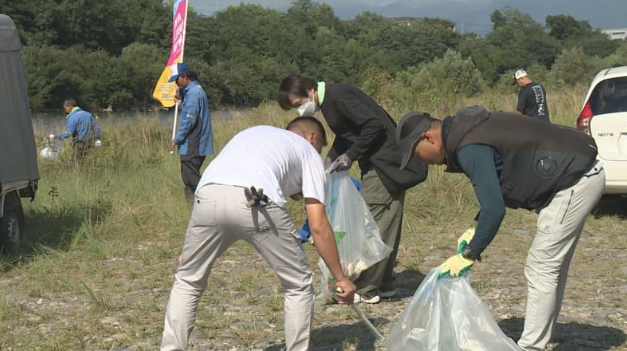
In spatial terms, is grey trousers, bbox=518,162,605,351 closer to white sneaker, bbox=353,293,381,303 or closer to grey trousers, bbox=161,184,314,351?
grey trousers, bbox=161,184,314,351

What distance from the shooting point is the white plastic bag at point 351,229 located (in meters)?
5.64

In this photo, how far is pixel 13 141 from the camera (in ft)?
26.8

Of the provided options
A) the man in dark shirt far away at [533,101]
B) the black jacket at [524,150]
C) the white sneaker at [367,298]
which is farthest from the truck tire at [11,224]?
the man in dark shirt far away at [533,101]

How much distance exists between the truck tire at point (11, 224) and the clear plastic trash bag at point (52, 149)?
4.72m

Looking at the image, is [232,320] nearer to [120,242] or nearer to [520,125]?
[520,125]

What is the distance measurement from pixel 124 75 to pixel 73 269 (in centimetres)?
4310

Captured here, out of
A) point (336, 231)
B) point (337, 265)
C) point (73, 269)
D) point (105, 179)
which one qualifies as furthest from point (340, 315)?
point (105, 179)

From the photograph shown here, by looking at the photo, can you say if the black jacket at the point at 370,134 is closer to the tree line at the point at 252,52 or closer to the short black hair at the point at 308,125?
the short black hair at the point at 308,125

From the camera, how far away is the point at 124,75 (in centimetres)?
4897

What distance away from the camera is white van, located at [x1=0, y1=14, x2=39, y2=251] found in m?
7.92

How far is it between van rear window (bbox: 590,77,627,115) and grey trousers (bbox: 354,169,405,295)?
443 centimetres

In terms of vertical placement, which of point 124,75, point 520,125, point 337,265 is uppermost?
point 520,125

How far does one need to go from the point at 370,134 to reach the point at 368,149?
14 cm

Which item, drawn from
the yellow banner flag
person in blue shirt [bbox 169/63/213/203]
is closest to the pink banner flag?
Result: the yellow banner flag
